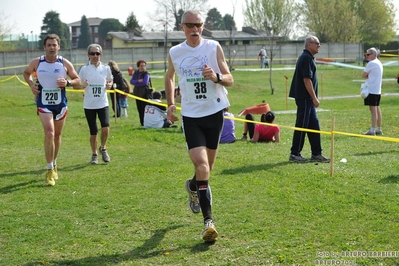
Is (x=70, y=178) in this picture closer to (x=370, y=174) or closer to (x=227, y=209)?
(x=227, y=209)

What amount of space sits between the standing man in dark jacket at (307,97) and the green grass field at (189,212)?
0.41m

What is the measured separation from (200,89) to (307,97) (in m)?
4.75

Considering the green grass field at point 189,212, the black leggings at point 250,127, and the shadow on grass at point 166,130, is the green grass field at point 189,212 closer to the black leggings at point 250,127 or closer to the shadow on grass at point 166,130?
the black leggings at point 250,127

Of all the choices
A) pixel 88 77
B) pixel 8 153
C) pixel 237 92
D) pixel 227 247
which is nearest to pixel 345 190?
pixel 227 247

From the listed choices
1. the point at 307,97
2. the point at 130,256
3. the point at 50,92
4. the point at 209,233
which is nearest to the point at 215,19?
the point at 307,97

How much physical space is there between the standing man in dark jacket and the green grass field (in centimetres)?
Result: 41

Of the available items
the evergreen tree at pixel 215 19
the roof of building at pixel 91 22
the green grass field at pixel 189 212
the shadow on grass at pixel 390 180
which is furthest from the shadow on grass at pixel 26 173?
the roof of building at pixel 91 22

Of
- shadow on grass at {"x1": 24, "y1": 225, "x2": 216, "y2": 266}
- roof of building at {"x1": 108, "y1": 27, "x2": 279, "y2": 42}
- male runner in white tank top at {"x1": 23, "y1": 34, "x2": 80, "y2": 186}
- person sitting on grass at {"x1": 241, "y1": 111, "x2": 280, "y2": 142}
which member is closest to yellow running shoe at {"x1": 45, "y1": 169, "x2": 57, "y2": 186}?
male runner in white tank top at {"x1": 23, "y1": 34, "x2": 80, "y2": 186}

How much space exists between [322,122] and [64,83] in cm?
974

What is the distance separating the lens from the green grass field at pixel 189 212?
234 inches

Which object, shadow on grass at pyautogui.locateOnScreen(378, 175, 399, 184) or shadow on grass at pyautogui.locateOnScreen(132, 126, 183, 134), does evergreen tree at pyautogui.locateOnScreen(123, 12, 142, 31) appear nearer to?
shadow on grass at pyautogui.locateOnScreen(132, 126, 183, 134)

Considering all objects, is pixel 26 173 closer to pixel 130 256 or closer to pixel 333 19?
pixel 130 256

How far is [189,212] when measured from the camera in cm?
756

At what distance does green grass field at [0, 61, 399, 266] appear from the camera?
5945 millimetres
